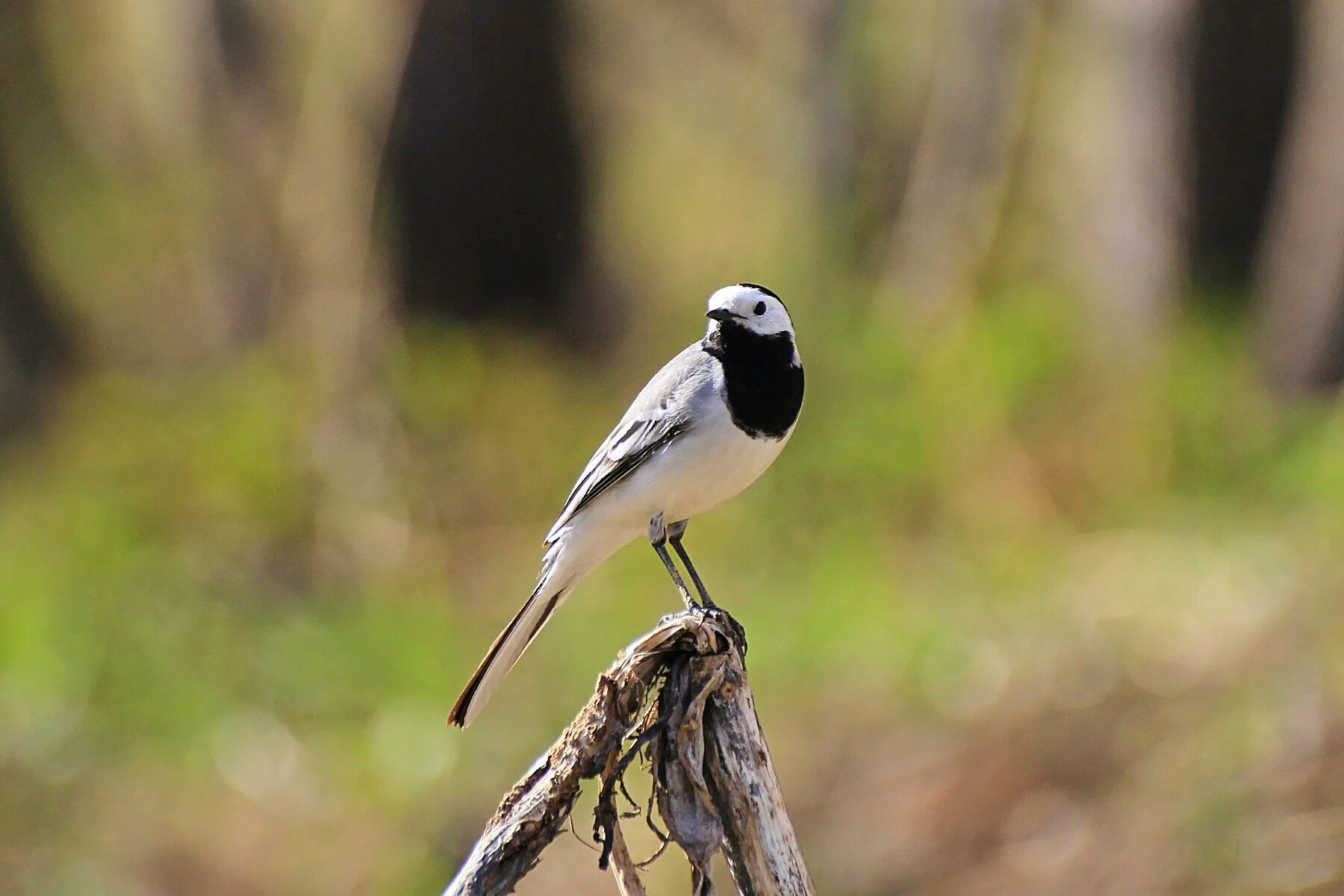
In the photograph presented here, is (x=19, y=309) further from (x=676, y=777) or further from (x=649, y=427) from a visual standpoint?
(x=676, y=777)

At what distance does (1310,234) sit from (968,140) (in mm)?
3167

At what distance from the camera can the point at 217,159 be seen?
14.8m

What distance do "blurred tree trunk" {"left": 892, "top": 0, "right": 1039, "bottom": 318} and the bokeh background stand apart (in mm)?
48

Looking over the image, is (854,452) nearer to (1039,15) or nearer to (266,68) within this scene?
Answer: (1039,15)

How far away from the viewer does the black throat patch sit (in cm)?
482

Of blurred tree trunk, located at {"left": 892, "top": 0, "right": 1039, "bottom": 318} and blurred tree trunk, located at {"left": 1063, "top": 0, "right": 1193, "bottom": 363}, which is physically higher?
blurred tree trunk, located at {"left": 892, "top": 0, "right": 1039, "bottom": 318}

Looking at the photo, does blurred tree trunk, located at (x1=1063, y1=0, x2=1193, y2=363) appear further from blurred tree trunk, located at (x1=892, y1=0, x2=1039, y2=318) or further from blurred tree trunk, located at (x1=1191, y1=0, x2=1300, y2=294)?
blurred tree trunk, located at (x1=892, y1=0, x2=1039, y2=318)

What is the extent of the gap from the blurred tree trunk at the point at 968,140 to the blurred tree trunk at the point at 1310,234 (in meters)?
2.21

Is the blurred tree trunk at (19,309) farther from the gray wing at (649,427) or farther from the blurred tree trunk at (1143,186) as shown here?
the gray wing at (649,427)

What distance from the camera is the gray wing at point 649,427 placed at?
4.96 metres

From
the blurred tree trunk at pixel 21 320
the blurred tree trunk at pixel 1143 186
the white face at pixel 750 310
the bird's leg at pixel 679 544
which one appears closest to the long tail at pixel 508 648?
the bird's leg at pixel 679 544

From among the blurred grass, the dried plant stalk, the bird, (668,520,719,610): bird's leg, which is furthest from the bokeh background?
the dried plant stalk

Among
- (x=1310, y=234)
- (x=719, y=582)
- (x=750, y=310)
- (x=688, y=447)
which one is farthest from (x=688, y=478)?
(x=1310, y=234)

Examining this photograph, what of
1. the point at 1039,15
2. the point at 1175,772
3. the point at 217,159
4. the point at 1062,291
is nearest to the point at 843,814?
the point at 1175,772
